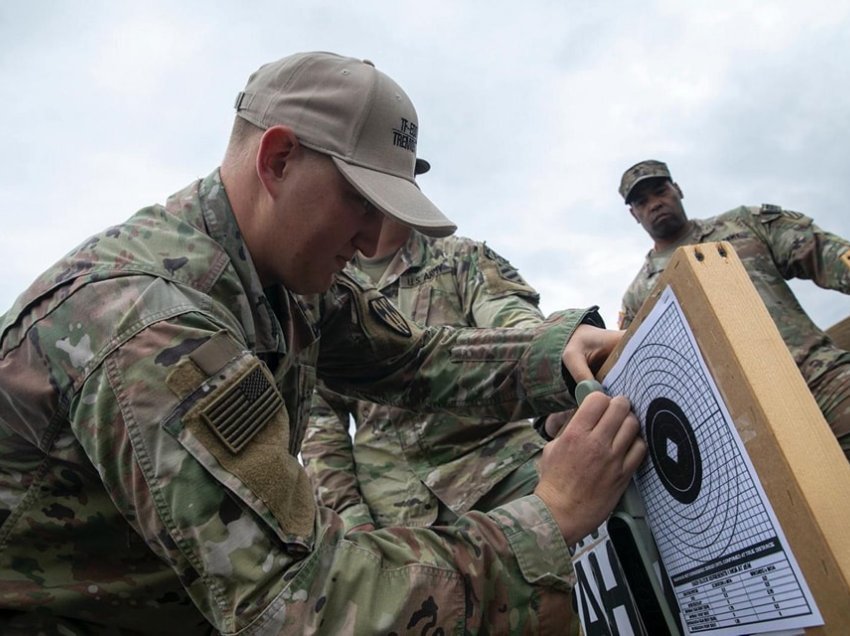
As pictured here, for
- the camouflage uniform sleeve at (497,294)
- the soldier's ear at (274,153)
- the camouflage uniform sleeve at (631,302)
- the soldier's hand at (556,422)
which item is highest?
the camouflage uniform sleeve at (631,302)

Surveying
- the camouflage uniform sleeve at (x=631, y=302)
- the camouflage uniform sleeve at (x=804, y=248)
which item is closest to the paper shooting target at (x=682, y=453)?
the camouflage uniform sleeve at (x=804, y=248)

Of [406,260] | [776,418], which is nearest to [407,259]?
[406,260]

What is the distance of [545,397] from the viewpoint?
67.6 inches

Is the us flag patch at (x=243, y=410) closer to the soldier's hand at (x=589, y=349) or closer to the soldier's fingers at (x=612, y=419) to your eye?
the soldier's fingers at (x=612, y=419)

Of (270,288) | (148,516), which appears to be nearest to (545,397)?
(270,288)

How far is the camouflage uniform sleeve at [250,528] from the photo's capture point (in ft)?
3.36

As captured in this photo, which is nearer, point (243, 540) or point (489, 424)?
point (243, 540)

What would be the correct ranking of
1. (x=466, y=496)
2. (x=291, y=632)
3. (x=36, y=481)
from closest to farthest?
(x=291, y=632) < (x=36, y=481) < (x=466, y=496)

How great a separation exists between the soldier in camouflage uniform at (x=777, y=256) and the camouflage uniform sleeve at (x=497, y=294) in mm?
837

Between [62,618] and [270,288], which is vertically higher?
[270,288]

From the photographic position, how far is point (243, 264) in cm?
154

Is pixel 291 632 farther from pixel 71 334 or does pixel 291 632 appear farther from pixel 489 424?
pixel 489 424

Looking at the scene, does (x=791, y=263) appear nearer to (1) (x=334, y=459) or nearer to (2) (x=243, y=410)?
(1) (x=334, y=459)

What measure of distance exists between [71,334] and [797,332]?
3565 millimetres
